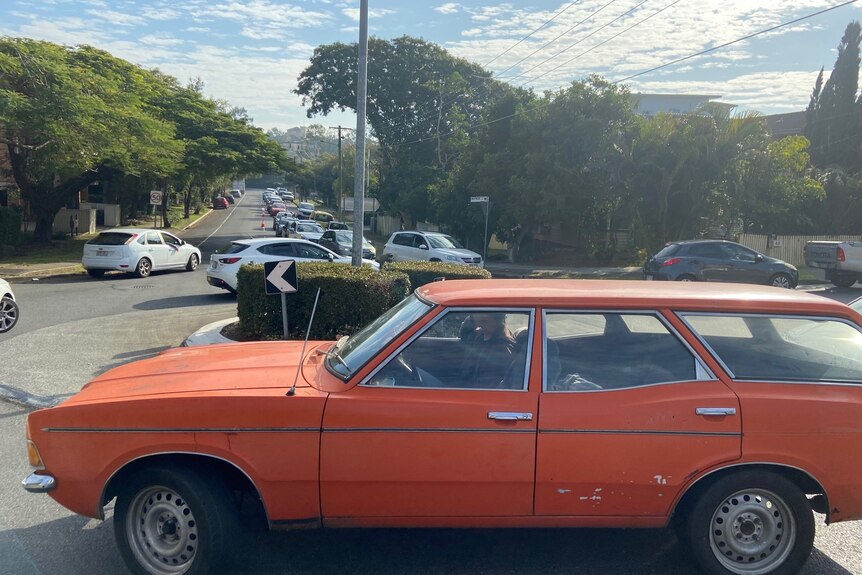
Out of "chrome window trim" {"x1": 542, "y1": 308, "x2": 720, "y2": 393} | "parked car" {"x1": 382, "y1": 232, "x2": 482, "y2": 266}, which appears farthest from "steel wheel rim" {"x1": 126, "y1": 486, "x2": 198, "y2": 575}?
"parked car" {"x1": 382, "y1": 232, "x2": 482, "y2": 266}

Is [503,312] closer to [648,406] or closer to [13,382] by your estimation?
[648,406]

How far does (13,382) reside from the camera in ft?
29.0

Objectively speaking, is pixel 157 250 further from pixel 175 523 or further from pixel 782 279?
pixel 175 523

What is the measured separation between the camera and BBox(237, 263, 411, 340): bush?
34.0 feet

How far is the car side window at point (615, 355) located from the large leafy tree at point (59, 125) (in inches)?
933

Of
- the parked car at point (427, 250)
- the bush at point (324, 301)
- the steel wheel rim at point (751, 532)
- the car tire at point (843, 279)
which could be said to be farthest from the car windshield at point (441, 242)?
the steel wheel rim at point (751, 532)

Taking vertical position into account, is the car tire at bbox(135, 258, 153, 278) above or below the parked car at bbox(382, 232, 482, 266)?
below

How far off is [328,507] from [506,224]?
94.9 feet

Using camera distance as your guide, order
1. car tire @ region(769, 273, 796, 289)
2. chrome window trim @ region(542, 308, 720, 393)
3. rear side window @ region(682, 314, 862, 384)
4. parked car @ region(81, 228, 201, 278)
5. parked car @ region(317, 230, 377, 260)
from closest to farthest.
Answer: chrome window trim @ region(542, 308, 720, 393) → rear side window @ region(682, 314, 862, 384) → car tire @ region(769, 273, 796, 289) → parked car @ region(81, 228, 201, 278) → parked car @ region(317, 230, 377, 260)

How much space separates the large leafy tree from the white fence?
86.2 ft

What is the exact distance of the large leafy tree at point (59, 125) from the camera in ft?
77.2

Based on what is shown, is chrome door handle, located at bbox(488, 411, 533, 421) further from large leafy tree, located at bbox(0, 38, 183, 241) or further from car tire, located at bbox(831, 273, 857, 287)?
large leafy tree, located at bbox(0, 38, 183, 241)

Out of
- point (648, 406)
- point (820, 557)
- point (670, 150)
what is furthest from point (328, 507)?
point (670, 150)

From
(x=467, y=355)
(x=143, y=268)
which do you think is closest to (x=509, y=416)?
(x=467, y=355)
